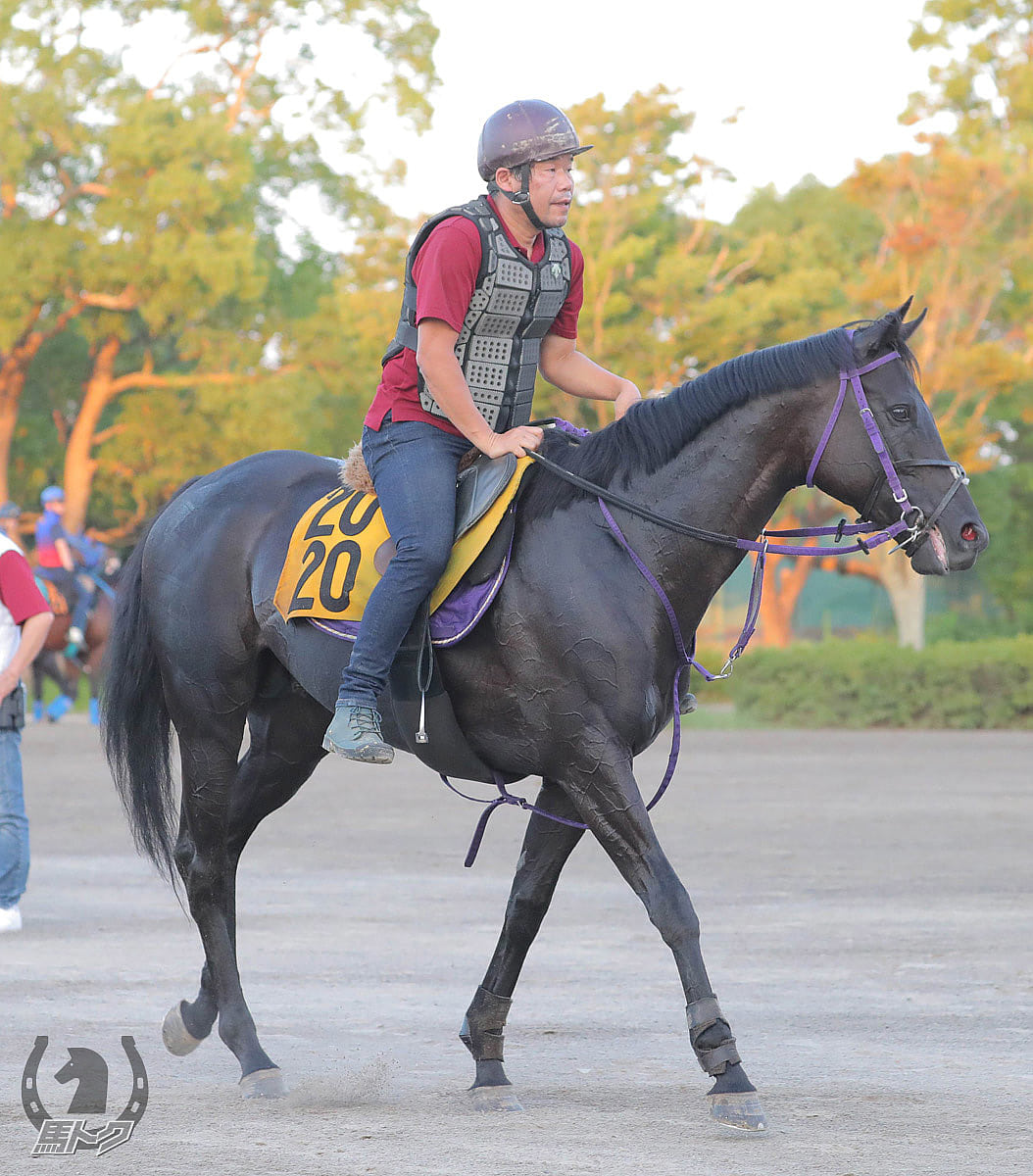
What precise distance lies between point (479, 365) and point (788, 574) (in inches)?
1652

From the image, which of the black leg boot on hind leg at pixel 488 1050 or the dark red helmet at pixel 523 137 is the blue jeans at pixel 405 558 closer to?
the dark red helmet at pixel 523 137

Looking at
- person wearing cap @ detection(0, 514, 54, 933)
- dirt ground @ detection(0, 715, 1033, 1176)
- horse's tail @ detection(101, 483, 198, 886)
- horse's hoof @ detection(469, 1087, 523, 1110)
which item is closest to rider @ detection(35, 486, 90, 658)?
dirt ground @ detection(0, 715, 1033, 1176)

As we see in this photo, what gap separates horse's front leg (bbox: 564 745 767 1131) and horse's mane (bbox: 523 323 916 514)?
87cm

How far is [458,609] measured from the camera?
579 cm

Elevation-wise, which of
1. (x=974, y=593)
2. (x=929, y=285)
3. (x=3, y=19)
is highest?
(x=3, y=19)

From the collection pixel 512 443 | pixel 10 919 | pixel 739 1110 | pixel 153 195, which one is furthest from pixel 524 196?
pixel 153 195

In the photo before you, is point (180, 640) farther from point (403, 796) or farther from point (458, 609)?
point (403, 796)

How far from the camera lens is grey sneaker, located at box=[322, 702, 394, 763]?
5730 mm

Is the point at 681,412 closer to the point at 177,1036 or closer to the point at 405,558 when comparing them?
the point at 405,558

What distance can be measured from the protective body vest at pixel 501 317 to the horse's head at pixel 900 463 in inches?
41.9

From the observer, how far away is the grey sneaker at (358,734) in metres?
5.73

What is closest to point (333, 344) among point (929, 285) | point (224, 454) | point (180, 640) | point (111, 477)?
point (224, 454)

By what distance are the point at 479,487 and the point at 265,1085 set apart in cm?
194

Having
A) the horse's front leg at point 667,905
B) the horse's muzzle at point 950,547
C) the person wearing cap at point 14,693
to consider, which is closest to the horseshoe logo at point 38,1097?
the horse's front leg at point 667,905
